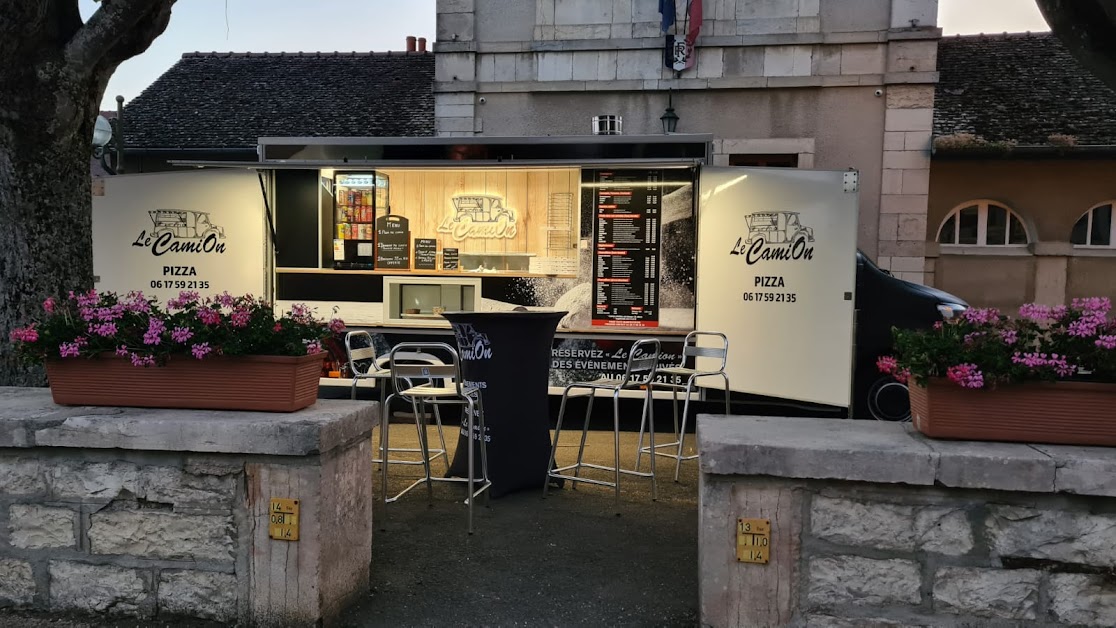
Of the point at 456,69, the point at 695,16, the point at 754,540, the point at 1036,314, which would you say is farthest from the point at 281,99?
the point at 1036,314

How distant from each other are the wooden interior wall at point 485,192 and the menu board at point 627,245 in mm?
698

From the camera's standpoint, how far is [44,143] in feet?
15.2

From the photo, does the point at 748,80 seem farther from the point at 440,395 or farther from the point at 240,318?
the point at 240,318

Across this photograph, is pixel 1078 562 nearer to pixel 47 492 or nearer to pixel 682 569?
pixel 682 569

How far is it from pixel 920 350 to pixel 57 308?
11.3 feet

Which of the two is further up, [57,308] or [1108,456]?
[57,308]

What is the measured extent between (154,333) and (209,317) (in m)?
0.21

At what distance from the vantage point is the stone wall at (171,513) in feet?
10.3

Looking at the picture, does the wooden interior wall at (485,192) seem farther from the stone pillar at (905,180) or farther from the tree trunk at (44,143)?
the stone pillar at (905,180)

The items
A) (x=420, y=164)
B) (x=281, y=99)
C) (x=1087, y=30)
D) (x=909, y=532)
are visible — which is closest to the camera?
(x=909, y=532)

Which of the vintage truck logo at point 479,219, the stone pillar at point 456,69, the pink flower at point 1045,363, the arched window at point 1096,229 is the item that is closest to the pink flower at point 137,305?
the pink flower at point 1045,363

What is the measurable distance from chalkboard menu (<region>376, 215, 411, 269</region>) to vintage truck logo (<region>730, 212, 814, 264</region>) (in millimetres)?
3376

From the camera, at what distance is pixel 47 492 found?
3270 mm

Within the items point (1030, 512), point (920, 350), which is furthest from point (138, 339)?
point (1030, 512)
